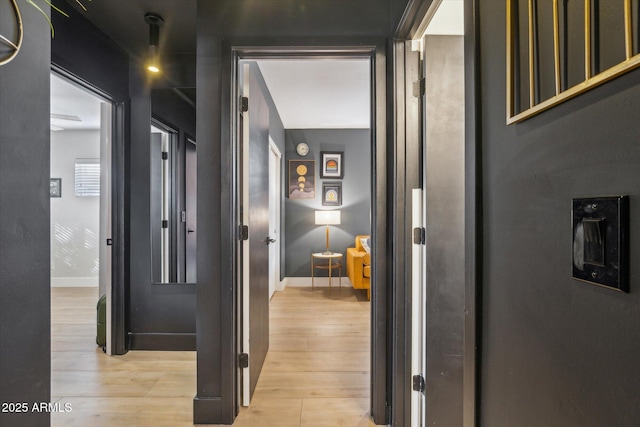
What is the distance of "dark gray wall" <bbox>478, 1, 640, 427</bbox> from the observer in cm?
44

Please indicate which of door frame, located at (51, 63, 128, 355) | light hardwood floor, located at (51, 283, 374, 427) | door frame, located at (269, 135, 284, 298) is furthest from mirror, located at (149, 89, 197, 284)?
door frame, located at (269, 135, 284, 298)

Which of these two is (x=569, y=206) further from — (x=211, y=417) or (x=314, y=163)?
(x=314, y=163)

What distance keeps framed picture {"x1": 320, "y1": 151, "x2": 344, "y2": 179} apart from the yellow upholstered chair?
1.20 meters

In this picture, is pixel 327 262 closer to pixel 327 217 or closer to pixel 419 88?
pixel 327 217

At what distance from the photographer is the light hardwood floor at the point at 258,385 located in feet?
5.98

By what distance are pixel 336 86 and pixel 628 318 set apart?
11.4 feet

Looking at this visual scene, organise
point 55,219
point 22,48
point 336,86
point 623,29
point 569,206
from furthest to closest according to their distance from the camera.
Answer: point 55,219 → point 336,86 → point 22,48 → point 569,206 → point 623,29

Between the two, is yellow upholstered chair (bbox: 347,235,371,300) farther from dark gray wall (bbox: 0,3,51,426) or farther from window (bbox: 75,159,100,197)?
window (bbox: 75,159,100,197)

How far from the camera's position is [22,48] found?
3.08 ft

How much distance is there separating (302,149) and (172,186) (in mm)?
2608

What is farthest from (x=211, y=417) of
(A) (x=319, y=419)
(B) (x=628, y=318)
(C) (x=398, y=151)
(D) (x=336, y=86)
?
(D) (x=336, y=86)

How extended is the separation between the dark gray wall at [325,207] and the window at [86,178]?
3.18 meters

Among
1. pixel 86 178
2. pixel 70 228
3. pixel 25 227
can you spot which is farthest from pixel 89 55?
pixel 70 228

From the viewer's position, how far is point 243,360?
1.87m
